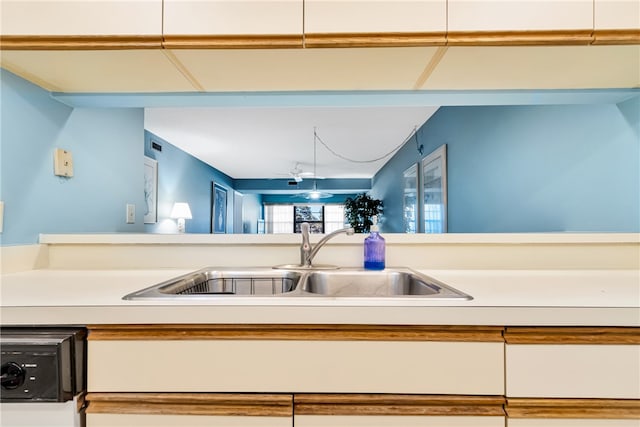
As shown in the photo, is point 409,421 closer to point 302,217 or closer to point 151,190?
point 151,190

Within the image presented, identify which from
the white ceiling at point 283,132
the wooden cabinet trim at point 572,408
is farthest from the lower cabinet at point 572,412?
the white ceiling at point 283,132

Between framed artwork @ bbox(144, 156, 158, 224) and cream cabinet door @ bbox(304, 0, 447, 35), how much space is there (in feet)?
11.1

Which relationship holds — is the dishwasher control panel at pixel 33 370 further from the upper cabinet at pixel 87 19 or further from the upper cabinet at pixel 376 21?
the upper cabinet at pixel 376 21

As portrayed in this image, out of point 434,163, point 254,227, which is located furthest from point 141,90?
point 254,227

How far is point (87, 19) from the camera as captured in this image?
101cm

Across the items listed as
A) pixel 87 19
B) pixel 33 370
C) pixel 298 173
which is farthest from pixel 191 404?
pixel 298 173

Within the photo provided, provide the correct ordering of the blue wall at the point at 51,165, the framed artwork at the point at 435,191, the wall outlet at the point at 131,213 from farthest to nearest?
1. the framed artwork at the point at 435,191
2. the wall outlet at the point at 131,213
3. the blue wall at the point at 51,165

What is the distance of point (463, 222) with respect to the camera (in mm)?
2768

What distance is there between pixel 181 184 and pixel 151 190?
1.07 m

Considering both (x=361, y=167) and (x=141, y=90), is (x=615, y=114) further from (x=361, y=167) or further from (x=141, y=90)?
(x=361, y=167)

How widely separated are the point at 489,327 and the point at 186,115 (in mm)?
3720

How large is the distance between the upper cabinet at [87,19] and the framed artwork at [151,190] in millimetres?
2971

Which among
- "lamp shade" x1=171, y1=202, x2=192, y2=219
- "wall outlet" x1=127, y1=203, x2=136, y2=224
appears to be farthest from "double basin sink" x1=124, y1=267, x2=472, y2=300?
"lamp shade" x1=171, y1=202, x2=192, y2=219

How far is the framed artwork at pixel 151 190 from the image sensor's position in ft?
12.5
